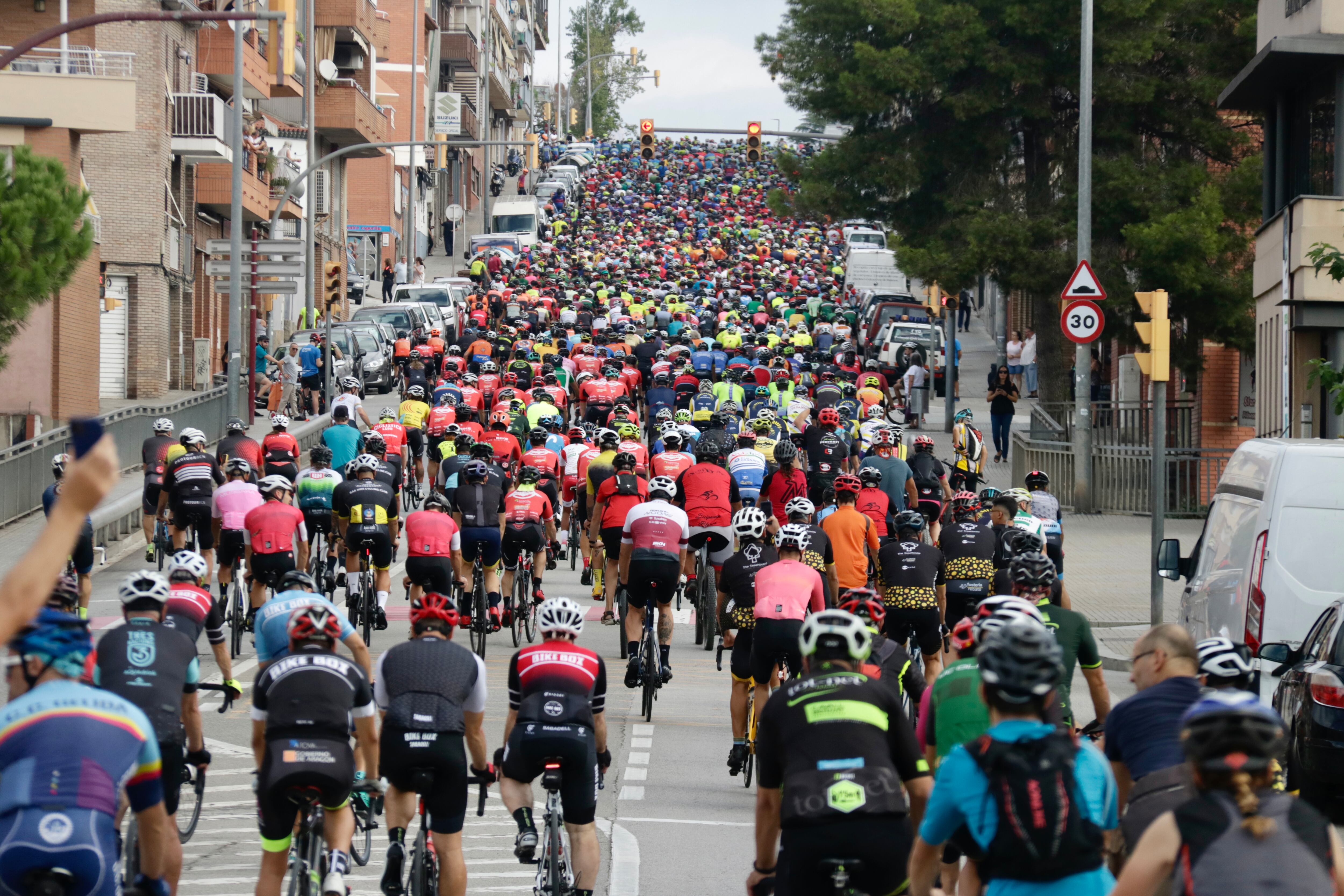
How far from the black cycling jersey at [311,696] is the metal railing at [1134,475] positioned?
78.4 feet

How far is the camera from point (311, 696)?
824 cm

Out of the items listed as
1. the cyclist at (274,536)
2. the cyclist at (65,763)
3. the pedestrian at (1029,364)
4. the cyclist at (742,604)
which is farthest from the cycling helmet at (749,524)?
the pedestrian at (1029,364)

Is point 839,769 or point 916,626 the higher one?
point 839,769

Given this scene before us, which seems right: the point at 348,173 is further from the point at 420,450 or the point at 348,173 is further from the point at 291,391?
the point at 420,450

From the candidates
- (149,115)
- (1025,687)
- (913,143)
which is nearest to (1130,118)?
(913,143)

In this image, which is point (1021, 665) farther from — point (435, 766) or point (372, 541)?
point (372, 541)

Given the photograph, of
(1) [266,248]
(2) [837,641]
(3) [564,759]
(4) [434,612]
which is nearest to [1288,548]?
(3) [564,759]

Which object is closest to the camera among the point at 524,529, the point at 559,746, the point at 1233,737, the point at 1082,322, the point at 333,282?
the point at 1233,737

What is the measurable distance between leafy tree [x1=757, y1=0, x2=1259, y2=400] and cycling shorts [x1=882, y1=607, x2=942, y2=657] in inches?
856

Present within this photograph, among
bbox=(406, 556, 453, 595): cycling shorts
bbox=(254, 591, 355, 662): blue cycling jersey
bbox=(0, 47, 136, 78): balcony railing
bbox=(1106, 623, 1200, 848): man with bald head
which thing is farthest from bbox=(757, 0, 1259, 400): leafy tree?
bbox=(1106, 623, 1200, 848): man with bald head

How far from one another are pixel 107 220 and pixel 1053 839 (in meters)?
39.8

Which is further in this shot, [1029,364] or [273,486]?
[1029,364]

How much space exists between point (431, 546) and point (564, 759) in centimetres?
711

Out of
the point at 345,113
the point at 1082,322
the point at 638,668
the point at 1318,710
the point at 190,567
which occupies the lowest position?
the point at 638,668
